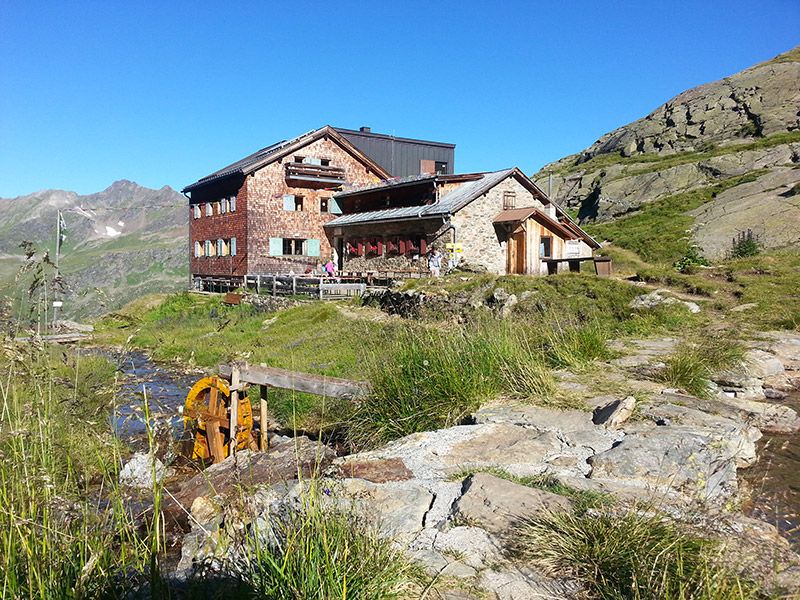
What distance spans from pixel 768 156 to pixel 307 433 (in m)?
41.1

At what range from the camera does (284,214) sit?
104 ft

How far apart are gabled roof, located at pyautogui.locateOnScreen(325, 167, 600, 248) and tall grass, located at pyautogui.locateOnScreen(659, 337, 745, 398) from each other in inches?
669

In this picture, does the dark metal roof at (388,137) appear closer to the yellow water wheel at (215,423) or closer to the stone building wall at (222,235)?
the stone building wall at (222,235)

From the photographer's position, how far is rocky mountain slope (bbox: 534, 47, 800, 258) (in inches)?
1030

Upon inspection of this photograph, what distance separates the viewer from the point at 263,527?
324 cm

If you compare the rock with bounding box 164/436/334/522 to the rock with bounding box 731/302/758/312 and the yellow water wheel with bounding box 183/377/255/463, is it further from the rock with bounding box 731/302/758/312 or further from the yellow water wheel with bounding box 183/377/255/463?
the rock with bounding box 731/302/758/312

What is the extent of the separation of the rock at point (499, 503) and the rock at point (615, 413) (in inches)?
71.1

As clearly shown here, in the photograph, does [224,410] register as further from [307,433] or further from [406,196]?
[406,196]

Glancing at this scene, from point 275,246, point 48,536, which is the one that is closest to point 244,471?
point 48,536

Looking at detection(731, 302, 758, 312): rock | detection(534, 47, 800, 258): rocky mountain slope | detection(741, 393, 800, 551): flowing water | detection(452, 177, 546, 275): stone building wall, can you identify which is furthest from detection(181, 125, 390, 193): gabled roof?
detection(741, 393, 800, 551): flowing water

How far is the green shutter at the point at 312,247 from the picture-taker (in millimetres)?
32375

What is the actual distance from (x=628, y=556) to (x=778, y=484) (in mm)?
2921

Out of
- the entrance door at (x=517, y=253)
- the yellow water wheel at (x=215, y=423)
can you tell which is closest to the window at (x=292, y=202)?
the entrance door at (x=517, y=253)

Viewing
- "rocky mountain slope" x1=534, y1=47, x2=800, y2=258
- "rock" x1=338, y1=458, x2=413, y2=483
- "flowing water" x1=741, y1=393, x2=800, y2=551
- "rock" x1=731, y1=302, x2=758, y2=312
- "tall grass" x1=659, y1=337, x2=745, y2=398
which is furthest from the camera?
"rocky mountain slope" x1=534, y1=47, x2=800, y2=258
